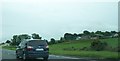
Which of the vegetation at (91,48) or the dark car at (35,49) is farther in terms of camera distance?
the vegetation at (91,48)

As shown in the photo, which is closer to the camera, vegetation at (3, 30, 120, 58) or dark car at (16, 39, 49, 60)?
dark car at (16, 39, 49, 60)

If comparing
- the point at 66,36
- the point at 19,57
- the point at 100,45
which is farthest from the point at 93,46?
the point at 66,36

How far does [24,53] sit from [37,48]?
1.23 metres

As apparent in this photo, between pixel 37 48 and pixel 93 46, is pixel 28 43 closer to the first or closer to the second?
pixel 37 48

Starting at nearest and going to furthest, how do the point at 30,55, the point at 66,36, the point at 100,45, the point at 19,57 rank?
1. the point at 30,55
2. the point at 19,57
3. the point at 100,45
4. the point at 66,36

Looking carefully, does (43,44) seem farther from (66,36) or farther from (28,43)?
(66,36)

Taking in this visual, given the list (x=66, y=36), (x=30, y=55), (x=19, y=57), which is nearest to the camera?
(x=30, y=55)

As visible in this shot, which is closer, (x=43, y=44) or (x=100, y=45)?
(x=43, y=44)

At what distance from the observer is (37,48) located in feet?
94.7

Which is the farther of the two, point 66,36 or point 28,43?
point 66,36

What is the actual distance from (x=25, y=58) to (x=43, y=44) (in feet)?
5.74

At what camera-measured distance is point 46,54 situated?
29000 mm

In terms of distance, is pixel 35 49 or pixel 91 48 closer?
pixel 35 49

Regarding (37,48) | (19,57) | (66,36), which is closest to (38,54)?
(37,48)
